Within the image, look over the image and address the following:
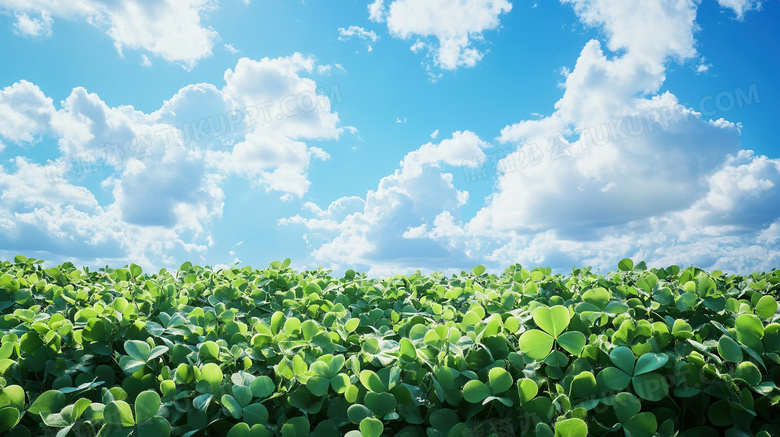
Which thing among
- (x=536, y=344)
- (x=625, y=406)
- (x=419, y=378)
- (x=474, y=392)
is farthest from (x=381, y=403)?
(x=625, y=406)

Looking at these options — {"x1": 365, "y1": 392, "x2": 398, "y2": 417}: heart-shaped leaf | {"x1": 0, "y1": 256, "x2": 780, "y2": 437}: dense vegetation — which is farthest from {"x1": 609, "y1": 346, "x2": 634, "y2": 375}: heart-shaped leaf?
{"x1": 365, "y1": 392, "x2": 398, "y2": 417}: heart-shaped leaf

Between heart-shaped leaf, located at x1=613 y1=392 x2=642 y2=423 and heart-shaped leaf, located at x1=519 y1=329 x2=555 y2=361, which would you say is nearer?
heart-shaped leaf, located at x1=613 y1=392 x2=642 y2=423

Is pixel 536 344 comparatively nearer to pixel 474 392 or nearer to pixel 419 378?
pixel 474 392

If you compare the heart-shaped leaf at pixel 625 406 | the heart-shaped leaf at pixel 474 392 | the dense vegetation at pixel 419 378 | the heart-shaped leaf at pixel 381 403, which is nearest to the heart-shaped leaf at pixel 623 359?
the dense vegetation at pixel 419 378

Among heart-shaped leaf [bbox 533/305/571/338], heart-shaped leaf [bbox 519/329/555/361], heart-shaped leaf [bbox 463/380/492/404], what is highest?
heart-shaped leaf [bbox 533/305/571/338]

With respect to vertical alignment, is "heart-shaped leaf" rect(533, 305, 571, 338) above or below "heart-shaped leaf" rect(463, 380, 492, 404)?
above

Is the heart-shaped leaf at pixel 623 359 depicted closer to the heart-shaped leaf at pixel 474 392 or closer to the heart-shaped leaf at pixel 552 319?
the heart-shaped leaf at pixel 552 319

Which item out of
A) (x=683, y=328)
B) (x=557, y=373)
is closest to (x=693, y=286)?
(x=683, y=328)

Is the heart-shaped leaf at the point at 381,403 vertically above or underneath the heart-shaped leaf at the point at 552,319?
underneath

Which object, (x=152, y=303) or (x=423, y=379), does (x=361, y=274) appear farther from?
(x=423, y=379)

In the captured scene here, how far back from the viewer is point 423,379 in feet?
5.70

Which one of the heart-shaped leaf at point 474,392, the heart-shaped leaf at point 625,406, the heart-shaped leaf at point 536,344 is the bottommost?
the heart-shaped leaf at point 625,406

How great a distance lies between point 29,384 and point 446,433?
6.34ft

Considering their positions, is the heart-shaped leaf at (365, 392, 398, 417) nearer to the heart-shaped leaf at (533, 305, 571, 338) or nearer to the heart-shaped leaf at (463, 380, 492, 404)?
the heart-shaped leaf at (463, 380, 492, 404)
